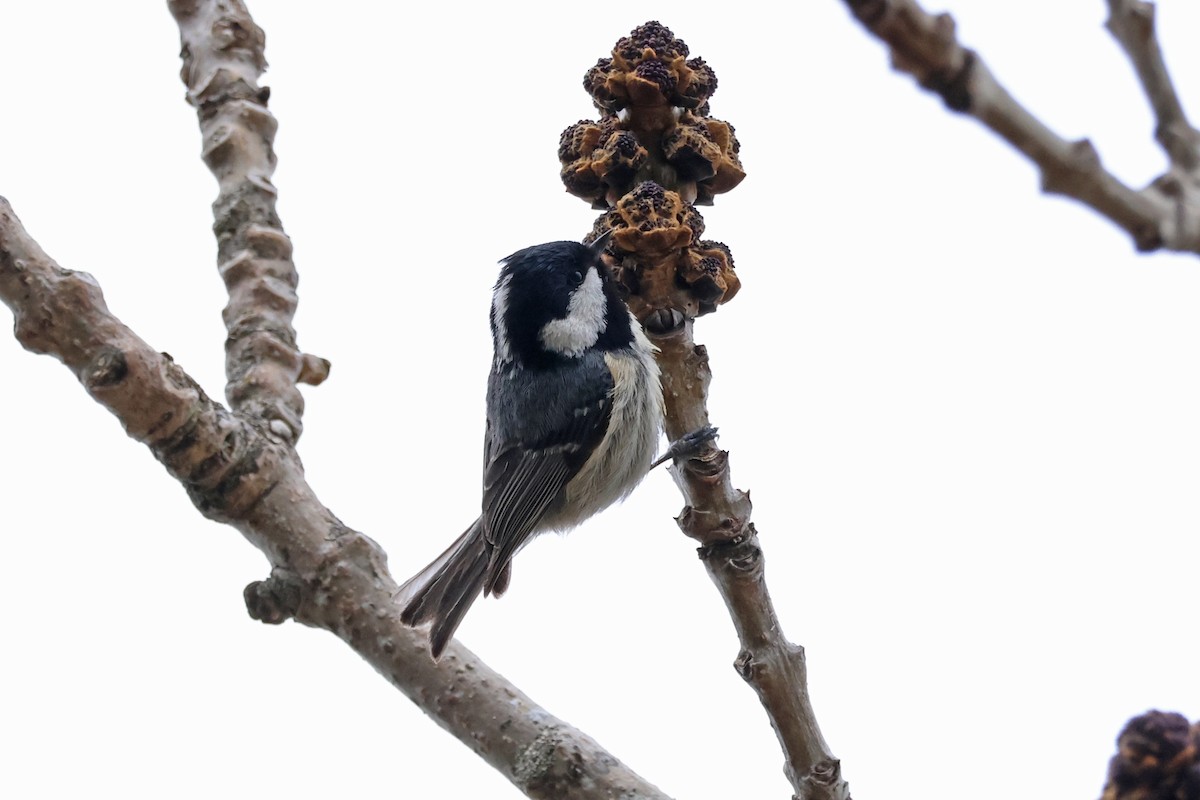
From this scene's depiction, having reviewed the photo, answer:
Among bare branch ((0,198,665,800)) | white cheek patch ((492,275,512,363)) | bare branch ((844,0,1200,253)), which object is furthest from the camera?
white cheek patch ((492,275,512,363))

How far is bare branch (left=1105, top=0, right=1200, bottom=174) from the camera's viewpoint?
23.4 inches

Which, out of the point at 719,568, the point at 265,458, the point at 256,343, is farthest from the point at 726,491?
the point at 256,343

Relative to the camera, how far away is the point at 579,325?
2596 mm

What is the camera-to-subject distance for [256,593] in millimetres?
1714

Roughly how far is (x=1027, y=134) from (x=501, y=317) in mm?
2167

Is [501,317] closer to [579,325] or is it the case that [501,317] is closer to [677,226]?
[579,325]

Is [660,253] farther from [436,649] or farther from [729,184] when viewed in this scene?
[436,649]

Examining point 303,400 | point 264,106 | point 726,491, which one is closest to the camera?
point 726,491

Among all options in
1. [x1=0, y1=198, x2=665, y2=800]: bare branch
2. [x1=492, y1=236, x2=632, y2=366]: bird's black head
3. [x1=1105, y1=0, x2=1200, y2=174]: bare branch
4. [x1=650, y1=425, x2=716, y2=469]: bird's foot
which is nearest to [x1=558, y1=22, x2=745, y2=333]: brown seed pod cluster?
[x1=650, y1=425, x2=716, y2=469]: bird's foot

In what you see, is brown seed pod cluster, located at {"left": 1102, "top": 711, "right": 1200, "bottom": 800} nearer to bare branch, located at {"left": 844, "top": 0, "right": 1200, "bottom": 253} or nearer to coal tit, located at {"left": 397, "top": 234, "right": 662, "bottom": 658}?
bare branch, located at {"left": 844, "top": 0, "right": 1200, "bottom": 253}

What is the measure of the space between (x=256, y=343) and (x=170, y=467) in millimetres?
320

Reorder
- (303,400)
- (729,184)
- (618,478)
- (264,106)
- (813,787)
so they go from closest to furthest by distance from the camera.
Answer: (813,787)
(729,184)
(303,400)
(264,106)
(618,478)

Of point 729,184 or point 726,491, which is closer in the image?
point 726,491

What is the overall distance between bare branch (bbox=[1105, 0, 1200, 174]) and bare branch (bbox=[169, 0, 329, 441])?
1.38m
